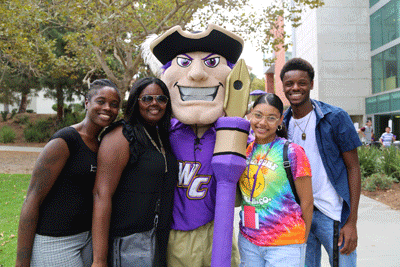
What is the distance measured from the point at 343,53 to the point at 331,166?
63.4ft

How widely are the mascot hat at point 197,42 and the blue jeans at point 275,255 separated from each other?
1441 mm

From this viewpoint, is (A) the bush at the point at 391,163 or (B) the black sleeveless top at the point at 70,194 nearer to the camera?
(B) the black sleeveless top at the point at 70,194

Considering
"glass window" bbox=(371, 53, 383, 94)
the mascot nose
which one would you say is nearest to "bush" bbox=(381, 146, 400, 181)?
the mascot nose

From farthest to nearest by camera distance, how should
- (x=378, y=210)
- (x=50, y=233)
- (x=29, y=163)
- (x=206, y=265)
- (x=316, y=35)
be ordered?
(x=316, y=35) < (x=29, y=163) < (x=378, y=210) < (x=206, y=265) < (x=50, y=233)

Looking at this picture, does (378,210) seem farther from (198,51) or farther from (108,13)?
(108,13)

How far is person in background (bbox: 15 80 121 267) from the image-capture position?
1866 mm

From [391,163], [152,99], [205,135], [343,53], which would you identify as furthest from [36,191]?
[343,53]

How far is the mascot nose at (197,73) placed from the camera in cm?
237

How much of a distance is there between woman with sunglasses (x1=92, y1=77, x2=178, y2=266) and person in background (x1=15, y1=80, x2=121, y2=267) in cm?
11

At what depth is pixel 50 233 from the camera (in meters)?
1.91

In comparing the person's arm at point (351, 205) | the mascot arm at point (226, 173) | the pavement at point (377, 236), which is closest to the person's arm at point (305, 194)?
the mascot arm at point (226, 173)

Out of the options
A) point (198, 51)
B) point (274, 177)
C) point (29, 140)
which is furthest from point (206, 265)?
point (29, 140)

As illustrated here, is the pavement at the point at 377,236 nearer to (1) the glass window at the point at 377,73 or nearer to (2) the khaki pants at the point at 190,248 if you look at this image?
(2) the khaki pants at the point at 190,248

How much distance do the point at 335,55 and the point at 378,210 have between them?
15.5 metres
